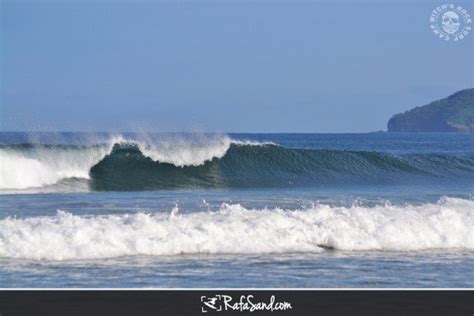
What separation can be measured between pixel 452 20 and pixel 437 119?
26.8 metres

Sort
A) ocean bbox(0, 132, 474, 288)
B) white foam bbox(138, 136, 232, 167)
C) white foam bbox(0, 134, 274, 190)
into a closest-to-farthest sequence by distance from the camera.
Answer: ocean bbox(0, 132, 474, 288)
white foam bbox(0, 134, 274, 190)
white foam bbox(138, 136, 232, 167)

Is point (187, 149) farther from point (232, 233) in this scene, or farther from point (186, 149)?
point (232, 233)

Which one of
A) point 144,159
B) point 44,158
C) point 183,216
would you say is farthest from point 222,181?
point 183,216

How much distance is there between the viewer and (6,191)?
1145 cm
